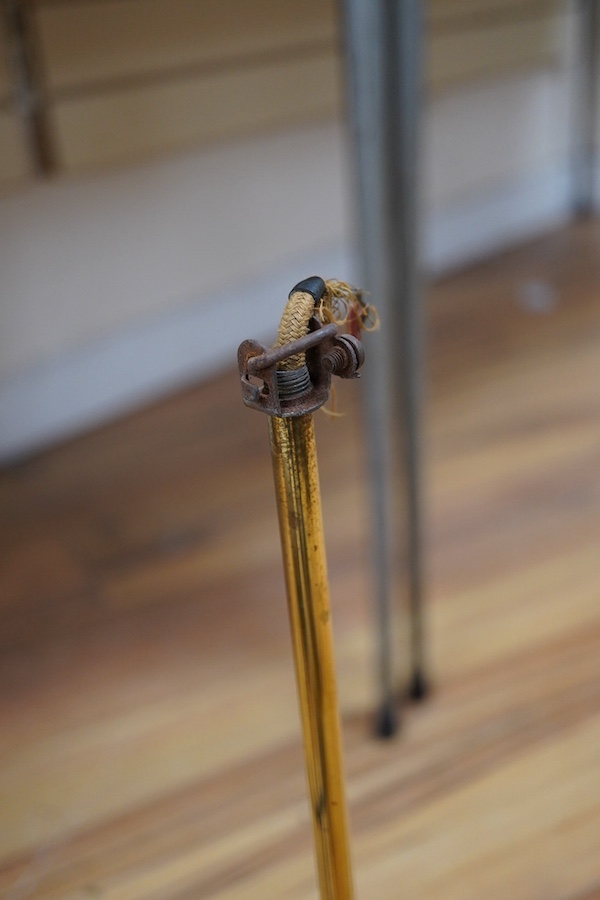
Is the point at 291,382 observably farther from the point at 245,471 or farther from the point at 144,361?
the point at 144,361

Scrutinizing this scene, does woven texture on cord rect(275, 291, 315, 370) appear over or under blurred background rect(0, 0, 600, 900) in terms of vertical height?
over

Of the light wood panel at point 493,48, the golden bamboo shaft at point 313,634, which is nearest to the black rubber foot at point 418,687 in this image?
the golden bamboo shaft at point 313,634

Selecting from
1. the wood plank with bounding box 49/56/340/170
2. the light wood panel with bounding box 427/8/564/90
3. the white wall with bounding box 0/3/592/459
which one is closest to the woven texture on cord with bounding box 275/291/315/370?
the white wall with bounding box 0/3/592/459

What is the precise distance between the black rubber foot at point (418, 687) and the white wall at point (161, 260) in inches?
31.8

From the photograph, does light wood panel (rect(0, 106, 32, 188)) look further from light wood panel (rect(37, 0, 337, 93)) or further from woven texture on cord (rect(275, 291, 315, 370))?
woven texture on cord (rect(275, 291, 315, 370))

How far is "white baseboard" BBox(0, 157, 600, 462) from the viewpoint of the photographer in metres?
1.64

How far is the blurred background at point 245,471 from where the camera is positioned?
33.3 inches

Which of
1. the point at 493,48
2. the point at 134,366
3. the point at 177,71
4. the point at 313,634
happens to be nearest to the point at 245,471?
the point at 134,366

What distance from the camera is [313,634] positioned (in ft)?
1.48

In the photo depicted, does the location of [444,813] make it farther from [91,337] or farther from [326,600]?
[91,337]

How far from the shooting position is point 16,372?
1627 mm

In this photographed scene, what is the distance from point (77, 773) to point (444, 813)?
37cm

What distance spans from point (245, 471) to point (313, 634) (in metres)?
1.07

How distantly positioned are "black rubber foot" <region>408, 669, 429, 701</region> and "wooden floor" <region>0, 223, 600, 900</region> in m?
0.02
